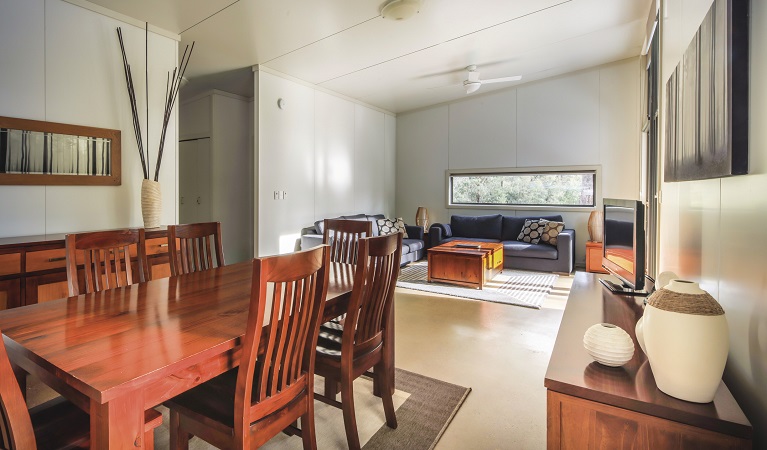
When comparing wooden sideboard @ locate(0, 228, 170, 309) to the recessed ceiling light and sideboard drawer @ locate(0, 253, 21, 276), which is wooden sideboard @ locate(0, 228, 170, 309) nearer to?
sideboard drawer @ locate(0, 253, 21, 276)

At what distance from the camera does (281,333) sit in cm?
124

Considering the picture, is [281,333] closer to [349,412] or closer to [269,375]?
[269,375]

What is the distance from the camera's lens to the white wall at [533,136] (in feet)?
18.7

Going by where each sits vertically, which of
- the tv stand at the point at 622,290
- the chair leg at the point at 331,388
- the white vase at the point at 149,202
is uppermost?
the white vase at the point at 149,202

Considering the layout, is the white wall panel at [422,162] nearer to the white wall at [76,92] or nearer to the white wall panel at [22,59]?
the white wall at [76,92]

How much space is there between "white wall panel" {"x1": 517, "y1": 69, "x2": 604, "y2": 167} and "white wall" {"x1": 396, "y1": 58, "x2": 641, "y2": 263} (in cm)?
1

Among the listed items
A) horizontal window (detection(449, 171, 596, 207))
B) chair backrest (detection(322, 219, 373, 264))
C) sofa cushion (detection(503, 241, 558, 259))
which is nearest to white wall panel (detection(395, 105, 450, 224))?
horizontal window (detection(449, 171, 596, 207))

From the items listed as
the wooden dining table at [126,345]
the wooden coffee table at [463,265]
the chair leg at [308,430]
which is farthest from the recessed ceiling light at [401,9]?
the chair leg at [308,430]

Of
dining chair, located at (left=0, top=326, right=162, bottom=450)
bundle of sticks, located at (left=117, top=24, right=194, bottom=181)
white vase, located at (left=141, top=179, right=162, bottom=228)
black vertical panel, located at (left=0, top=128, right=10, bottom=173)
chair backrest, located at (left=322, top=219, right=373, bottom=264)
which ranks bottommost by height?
dining chair, located at (left=0, top=326, right=162, bottom=450)

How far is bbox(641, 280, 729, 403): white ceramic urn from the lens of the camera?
889 millimetres

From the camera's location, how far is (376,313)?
1799 mm

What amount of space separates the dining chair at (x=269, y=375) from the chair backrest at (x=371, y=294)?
0.67 ft

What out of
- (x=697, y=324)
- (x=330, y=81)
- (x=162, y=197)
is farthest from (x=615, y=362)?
(x=330, y=81)

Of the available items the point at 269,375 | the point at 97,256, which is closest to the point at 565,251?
the point at 269,375
